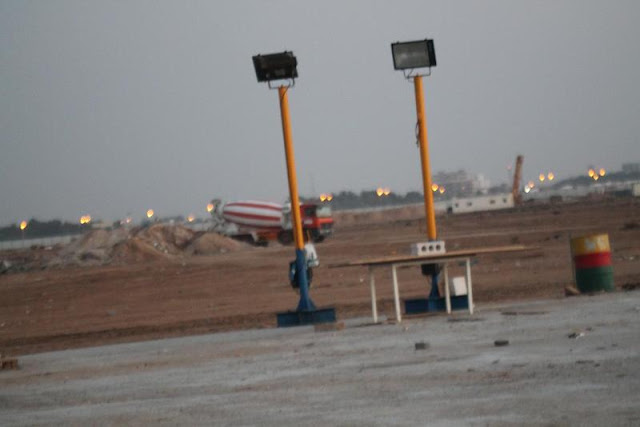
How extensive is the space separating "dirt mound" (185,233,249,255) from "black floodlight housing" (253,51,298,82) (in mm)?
60048

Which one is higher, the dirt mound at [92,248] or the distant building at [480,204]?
the distant building at [480,204]

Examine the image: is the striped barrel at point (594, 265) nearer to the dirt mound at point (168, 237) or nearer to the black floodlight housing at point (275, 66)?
the black floodlight housing at point (275, 66)

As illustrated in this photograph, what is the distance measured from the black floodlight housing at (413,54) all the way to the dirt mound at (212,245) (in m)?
60.1

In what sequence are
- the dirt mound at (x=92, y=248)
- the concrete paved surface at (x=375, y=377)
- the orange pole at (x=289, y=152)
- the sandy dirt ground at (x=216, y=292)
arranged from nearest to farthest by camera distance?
the concrete paved surface at (x=375, y=377)
the orange pole at (x=289, y=152)
the sandy dirt ground at (x=216, y=292)
the dirt mound at (x=92, y=248)

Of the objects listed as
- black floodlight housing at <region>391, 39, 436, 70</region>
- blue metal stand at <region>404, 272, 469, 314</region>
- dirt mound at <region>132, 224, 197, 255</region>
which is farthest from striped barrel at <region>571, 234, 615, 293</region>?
dirt mound at <region>132, 224, 197, 255</region>

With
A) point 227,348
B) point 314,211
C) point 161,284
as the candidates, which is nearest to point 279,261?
point 161,284

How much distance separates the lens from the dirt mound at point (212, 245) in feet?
277

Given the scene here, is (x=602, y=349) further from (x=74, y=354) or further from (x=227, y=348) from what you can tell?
(x=74, y=354)

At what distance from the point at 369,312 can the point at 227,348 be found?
28.7ft

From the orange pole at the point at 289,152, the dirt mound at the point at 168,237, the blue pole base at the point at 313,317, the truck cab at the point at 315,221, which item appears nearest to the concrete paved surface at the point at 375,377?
the blue pole base at the point at 313,317

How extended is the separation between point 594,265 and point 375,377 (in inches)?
473

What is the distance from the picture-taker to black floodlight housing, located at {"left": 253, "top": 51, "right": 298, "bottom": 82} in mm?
22938

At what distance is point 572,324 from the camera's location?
17.3 meters

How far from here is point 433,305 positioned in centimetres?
2277
